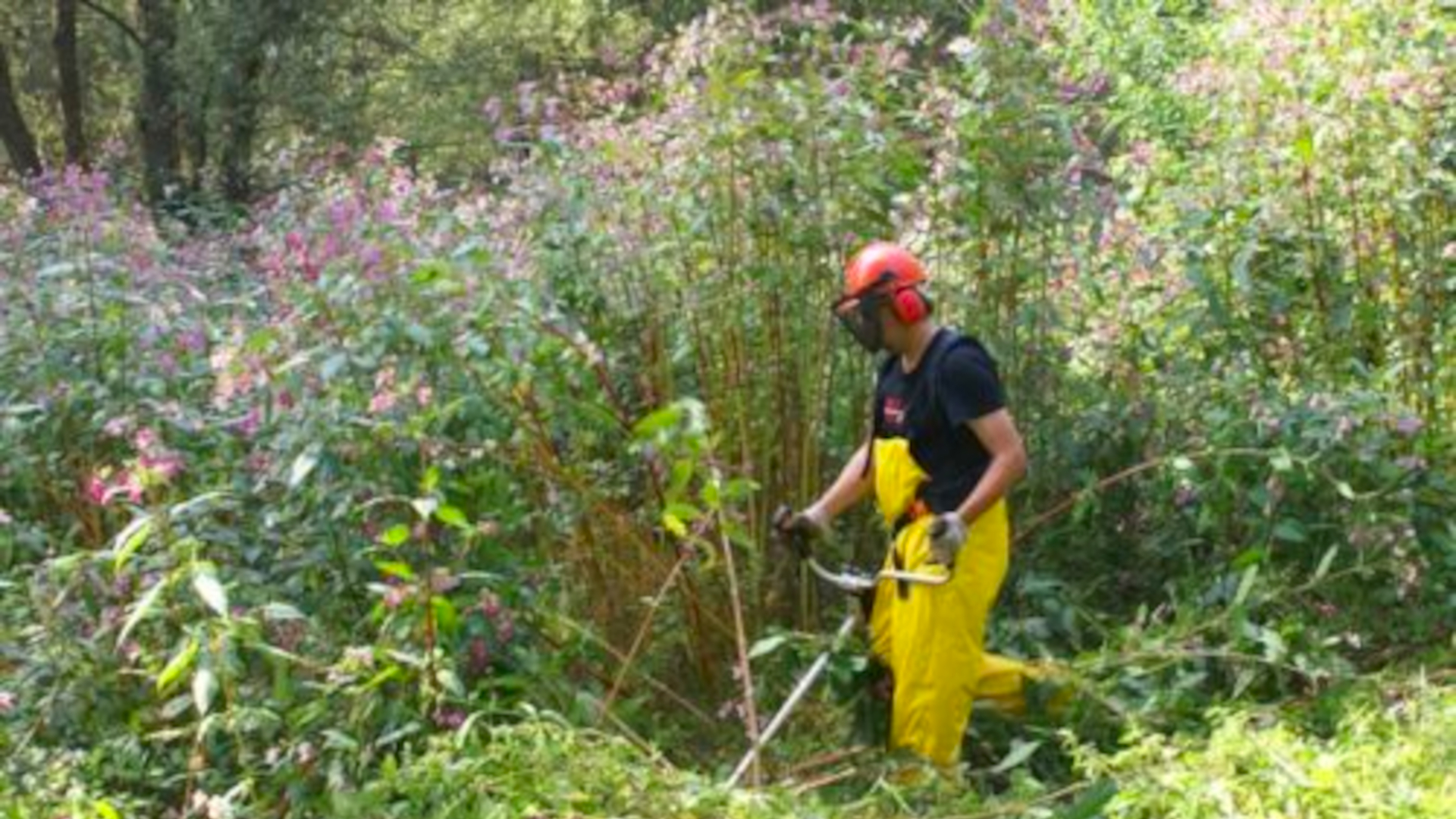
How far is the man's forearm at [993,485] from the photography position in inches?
183

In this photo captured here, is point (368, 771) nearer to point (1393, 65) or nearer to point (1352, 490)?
point (1352, 490)

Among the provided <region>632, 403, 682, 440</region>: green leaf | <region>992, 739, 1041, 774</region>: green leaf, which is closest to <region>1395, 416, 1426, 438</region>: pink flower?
<region>992, 739, 1041, 774</region>: green leaf

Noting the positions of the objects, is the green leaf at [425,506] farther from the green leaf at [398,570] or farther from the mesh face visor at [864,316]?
the mesh face visor at [864,316]

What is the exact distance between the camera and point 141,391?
5.87 meters

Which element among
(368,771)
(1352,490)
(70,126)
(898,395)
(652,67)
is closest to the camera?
(368,771)

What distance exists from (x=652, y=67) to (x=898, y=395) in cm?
148

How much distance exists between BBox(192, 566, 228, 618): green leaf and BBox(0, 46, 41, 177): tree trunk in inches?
726

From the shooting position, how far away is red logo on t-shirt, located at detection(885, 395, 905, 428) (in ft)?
16.0

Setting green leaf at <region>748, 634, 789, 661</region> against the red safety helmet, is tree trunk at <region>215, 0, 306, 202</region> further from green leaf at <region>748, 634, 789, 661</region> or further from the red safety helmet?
the red safety helmet

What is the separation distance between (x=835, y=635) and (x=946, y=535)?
2.69 ft

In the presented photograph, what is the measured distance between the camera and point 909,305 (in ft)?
15.5

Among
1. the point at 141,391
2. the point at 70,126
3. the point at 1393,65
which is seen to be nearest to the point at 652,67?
the point at 141,391

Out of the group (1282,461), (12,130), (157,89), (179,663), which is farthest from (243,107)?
(179,663)

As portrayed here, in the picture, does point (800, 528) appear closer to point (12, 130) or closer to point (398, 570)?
→ point (398, 570)
